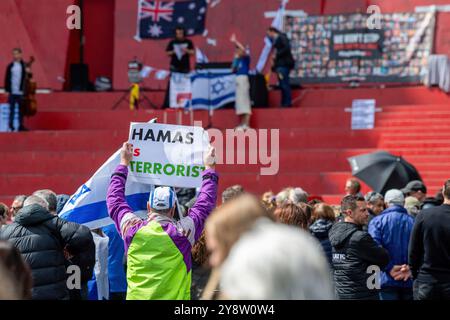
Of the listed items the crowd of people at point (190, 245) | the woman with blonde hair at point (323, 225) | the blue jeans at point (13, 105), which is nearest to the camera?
the crowd of people at point (190, 245)

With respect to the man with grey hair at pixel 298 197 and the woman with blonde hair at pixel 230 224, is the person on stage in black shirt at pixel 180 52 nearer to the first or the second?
the man with grey hair at pixel 298 197

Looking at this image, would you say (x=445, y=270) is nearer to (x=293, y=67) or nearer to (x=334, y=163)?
(x=334, y=163)

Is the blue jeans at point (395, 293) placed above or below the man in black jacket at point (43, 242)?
below

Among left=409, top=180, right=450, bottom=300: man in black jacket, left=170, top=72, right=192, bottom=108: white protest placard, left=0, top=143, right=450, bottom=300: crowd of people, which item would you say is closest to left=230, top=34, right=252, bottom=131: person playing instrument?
left=170, top=72, right=192, bottom=108: white protest placard

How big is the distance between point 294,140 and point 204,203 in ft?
36.4

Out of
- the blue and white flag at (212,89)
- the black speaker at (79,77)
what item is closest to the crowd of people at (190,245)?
the blue and white flag at (212,89)

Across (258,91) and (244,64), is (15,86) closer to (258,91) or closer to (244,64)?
(244,64)

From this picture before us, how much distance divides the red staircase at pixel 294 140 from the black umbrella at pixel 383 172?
1.99 m

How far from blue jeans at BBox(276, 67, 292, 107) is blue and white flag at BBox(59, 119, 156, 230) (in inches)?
435

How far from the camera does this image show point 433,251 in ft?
25.8

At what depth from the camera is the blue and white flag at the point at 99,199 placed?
7.31 m

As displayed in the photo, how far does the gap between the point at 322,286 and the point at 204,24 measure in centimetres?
1775

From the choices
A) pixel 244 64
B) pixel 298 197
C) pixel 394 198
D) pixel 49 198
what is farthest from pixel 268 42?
pixel 49 198
